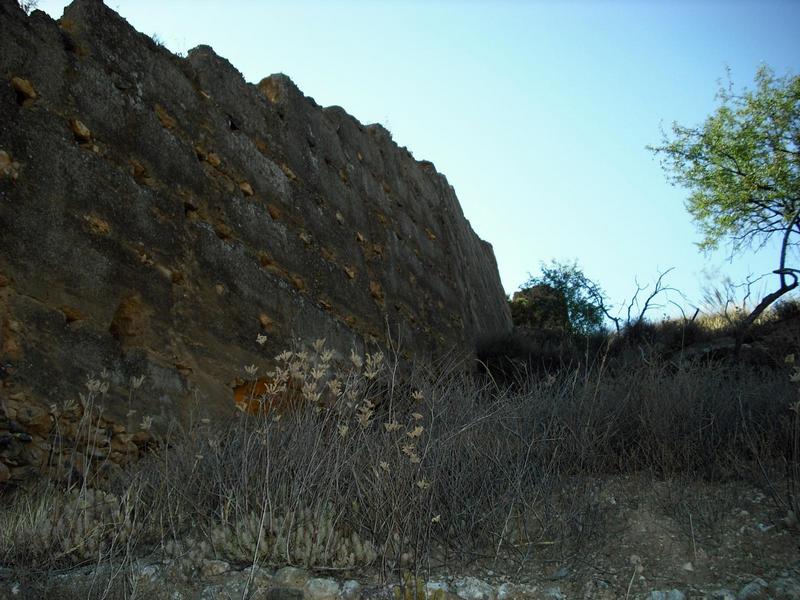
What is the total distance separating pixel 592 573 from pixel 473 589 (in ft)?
1.71

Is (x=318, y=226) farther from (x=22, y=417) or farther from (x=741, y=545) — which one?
(x=741, y=545)

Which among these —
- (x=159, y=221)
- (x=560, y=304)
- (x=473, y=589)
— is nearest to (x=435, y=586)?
(x=473, y=589)

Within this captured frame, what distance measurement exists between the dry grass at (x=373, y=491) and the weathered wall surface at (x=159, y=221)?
2.10ft

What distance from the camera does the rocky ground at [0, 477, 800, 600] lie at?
262cm

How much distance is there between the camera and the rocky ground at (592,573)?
103 inches

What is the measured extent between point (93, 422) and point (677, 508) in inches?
115

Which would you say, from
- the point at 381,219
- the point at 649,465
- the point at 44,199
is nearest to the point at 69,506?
the point at 44,199

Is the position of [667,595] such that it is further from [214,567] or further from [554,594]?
[214,567]

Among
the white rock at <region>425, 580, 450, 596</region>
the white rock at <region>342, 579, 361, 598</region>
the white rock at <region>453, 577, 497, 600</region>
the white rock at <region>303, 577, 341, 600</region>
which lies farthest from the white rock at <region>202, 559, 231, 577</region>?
the white rock at <region>453, 577, 497, 600</region>

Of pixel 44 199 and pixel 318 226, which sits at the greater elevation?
pixel 318 226

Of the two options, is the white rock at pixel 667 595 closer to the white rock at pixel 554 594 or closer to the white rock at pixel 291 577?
the white rock at pixel 554 594

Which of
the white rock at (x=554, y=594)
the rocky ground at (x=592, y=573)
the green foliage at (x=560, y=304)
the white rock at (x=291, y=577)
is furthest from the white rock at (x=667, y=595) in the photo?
the green foliage at (x=560, y=304)

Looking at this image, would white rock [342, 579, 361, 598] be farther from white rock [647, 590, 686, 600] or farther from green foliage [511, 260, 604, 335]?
green foliage [511, 260, 604, 335]

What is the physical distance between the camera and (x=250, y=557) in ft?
9.13
